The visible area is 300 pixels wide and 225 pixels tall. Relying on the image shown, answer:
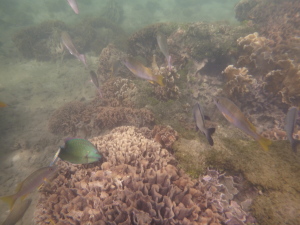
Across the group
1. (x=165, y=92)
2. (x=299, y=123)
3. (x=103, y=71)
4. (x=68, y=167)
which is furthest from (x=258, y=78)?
(x=103, y=71)

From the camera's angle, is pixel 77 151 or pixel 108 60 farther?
pixel 108 60

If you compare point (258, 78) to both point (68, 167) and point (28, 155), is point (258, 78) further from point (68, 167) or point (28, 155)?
point (28, 155)

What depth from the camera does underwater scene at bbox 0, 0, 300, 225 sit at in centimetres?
256

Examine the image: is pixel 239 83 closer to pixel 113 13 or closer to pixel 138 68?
pixel 138 68

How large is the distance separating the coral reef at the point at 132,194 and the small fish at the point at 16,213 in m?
1.76

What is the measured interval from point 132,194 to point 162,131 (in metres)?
1.76

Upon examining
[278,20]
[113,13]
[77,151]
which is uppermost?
[113,13]

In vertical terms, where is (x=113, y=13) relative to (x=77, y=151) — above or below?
above

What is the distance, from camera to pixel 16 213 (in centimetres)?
417

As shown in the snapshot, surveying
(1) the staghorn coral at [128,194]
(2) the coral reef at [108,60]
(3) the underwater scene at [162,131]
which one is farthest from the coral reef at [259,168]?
(2) the coral reef at [108,60]

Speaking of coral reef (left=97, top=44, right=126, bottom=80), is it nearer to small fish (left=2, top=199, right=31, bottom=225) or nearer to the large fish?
small fish (left=2, top=199, right=31, bottom=225)

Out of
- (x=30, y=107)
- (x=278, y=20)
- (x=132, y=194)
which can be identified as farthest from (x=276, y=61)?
(x=30, y=107)

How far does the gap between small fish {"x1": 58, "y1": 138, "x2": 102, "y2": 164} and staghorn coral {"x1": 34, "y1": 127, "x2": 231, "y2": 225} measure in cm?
49

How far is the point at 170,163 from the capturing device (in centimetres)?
325
